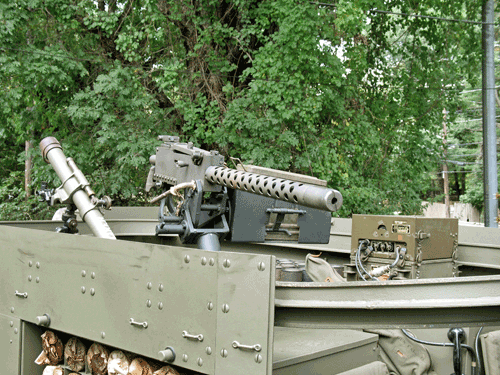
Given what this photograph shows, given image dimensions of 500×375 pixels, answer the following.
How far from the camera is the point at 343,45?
1144 cm

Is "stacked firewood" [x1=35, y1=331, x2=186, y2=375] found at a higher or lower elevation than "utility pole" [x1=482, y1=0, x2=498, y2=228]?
lower

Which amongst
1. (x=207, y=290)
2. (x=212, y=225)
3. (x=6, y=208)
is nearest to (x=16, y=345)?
(x=212, y=225)

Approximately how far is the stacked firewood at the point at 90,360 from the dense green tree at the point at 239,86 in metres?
6.30

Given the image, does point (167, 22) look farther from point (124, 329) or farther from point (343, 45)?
point (124, 329)

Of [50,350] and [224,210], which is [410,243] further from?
[50,350]

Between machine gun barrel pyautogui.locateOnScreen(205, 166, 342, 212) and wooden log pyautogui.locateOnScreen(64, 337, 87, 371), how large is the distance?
4.02ft

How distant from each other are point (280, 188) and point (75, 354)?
1.59 metres

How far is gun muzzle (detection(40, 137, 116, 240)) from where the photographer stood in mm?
4195

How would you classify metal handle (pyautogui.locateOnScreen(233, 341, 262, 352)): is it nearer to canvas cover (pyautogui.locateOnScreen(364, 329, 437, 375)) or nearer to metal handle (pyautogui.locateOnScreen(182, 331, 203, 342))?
metal handle (pyautogui.locateOnScreen(182, 331, 203, 342))

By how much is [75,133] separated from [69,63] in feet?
4.40

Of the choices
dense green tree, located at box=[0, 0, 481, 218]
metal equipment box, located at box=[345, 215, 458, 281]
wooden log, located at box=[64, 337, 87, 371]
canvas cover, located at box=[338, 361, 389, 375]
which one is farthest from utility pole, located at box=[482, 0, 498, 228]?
wooden log, located at box=[64, 337, 87, 371]

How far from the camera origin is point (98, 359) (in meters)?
3.35

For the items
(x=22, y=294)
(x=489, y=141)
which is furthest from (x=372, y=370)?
(x=489, y=141)

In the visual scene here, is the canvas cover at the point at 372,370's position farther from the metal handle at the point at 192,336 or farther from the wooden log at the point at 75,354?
the wooden log at the point at 75,354
